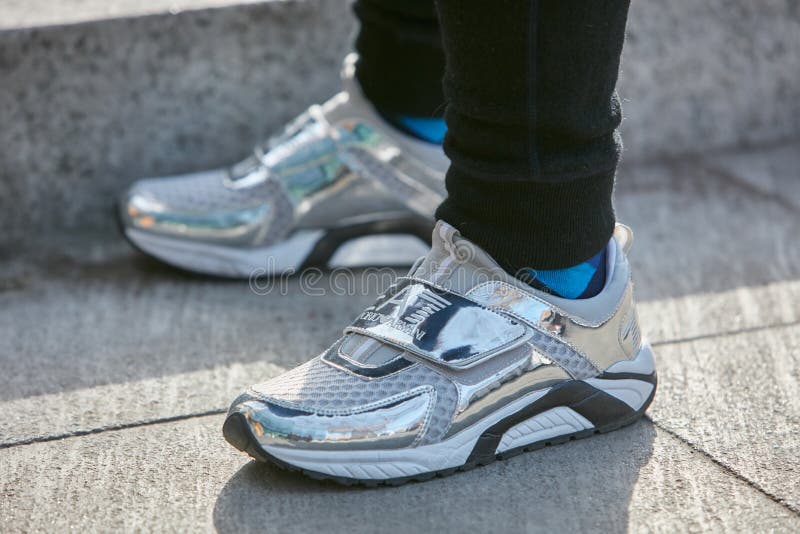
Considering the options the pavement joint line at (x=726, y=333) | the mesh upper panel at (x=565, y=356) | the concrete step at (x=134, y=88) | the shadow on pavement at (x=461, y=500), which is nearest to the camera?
the shadow on pavement at (x=461, y=500)

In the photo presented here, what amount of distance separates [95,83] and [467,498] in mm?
1155

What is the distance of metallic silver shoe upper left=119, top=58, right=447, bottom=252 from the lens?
1436mm

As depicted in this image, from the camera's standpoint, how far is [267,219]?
4.76 feet

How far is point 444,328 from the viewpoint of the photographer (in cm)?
92

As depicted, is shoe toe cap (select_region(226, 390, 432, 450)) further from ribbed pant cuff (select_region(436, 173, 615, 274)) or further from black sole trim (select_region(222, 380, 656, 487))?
ribbed pant cuff (select_region(436, 173, 615, 274))

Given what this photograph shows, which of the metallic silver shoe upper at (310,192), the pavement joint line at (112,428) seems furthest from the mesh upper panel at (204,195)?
the pavement joint line at (112,428)

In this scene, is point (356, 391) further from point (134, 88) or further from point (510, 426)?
point (134, 88)

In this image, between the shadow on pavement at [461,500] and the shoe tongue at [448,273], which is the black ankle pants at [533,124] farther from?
the shadow on pavement at [461,500]

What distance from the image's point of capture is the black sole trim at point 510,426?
0.89 metres

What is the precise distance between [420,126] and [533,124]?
0.57 meters

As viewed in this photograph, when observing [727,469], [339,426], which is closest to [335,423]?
[339,426]

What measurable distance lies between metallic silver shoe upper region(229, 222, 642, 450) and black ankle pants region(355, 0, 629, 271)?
47 millimetres

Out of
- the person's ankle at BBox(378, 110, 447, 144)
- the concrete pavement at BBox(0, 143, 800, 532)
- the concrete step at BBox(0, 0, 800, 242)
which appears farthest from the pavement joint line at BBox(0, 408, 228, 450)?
the concrete step at BBox(0, 0, 800, 242)

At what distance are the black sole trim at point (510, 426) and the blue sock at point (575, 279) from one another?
0.10m
